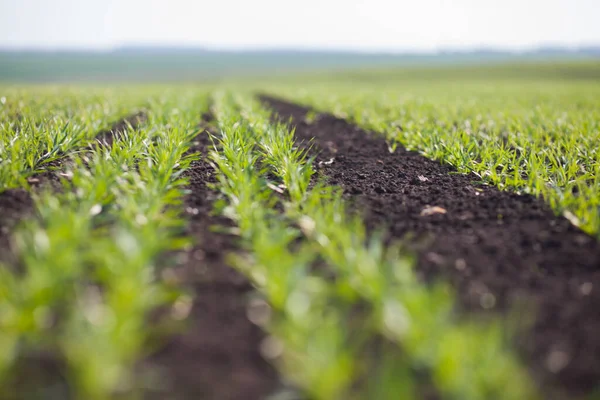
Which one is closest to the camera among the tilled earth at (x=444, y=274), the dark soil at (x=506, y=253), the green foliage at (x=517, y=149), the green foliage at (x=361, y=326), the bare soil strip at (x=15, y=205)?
the green foliage at (x=361, y=326)

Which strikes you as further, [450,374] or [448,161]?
[448,161]

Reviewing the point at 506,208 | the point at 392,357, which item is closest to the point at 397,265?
the point at 392,357

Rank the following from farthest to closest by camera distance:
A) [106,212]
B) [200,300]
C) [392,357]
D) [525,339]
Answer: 1. [106,212]
2. [200,300]
3. [525,339]
4. [392,357]

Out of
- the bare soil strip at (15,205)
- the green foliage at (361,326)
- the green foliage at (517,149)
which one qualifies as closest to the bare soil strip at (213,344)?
the green foliage at (361,326)

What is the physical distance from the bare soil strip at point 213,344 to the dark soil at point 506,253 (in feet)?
3.81

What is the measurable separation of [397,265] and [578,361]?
3.09 feet

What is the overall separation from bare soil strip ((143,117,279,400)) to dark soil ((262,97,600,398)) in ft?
3.81

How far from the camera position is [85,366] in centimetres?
175

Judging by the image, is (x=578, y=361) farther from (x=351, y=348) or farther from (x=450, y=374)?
(x=351, y=348)

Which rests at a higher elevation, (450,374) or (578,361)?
(450,374)

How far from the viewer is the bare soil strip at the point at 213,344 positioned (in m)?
1.94

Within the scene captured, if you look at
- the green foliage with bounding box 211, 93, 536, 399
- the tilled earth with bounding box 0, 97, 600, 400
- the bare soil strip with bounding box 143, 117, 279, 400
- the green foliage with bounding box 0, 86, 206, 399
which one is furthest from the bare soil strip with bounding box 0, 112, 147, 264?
the green foliage with bounding box 211, 93, 536, 399

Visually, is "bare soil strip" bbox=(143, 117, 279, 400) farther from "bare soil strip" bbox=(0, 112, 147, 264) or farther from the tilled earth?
"bare soil strip" bbox=(0, 112, 147, 264)

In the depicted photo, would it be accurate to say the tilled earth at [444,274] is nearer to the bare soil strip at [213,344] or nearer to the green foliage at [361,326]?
the bare soil strip at [213,344]
